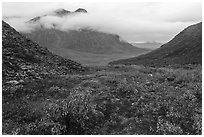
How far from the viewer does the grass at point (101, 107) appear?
13852 millimetres

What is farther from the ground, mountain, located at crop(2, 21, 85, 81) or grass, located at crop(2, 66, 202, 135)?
mountain, located at crop(2, 21, 85, 81)

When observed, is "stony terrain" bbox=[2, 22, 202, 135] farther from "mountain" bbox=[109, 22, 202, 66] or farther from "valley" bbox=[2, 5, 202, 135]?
"mountain" bbox=[109, 22, 202, 66]

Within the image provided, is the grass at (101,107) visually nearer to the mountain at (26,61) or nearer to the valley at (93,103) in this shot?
the valley at (93,103)

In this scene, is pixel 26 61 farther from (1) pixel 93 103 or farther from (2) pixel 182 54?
(2) pixel 182 54

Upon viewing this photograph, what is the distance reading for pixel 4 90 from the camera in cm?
1866

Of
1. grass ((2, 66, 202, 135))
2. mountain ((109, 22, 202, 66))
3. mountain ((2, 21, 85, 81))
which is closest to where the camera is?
grass ((2, 66, 202, 135))

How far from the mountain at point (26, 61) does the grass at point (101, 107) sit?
226 centimetres

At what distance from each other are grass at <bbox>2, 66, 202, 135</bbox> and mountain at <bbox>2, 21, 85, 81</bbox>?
7.42 feet

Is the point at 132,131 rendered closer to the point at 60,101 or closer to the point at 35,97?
the point at 60,101

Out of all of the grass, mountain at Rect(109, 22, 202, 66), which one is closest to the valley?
the grass

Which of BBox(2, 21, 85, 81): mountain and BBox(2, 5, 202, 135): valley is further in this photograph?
BBox(2, 21, 85, 81): mountain

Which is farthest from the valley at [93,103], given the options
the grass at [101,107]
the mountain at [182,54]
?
the mountain at [182,54]

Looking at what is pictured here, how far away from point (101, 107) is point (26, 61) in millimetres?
12318

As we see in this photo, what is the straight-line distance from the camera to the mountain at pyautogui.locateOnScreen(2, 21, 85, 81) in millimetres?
22609
